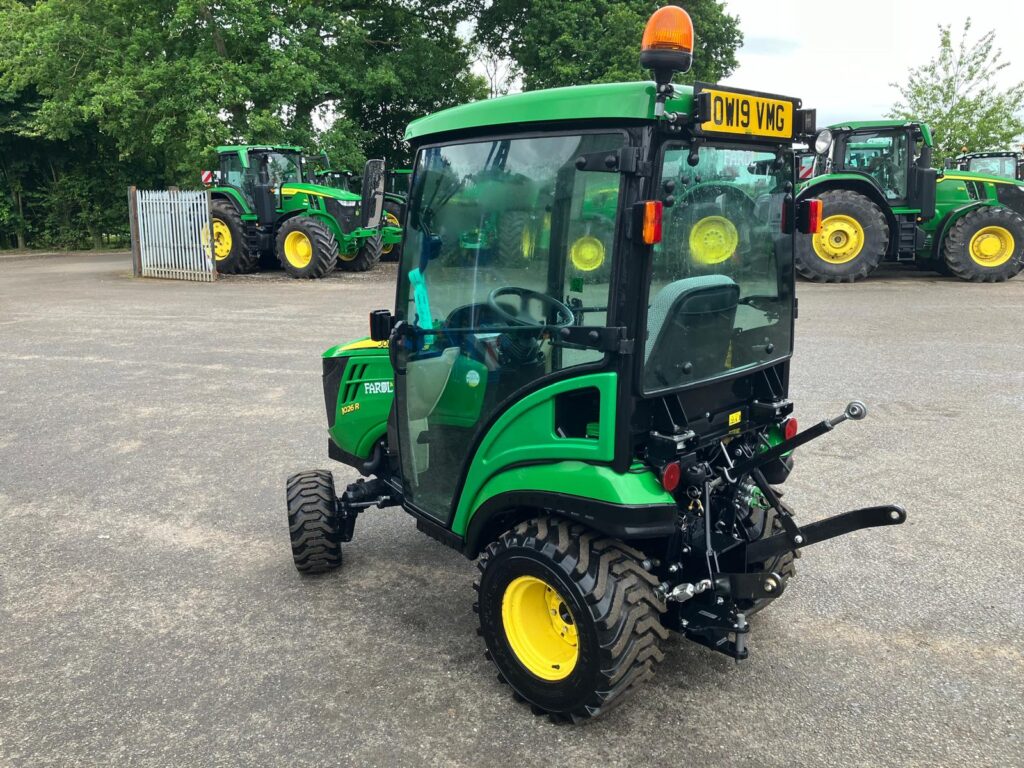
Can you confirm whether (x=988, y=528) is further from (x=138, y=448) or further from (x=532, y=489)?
(x=138, y=448)

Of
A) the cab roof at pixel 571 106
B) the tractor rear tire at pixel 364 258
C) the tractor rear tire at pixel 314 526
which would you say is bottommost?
the tractor rear tire at pixel 314 526

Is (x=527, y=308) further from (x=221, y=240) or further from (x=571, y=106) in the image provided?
(x=221, y=240)

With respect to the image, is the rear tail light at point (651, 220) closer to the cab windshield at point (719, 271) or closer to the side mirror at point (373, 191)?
the cab windshield at point (719, 271)

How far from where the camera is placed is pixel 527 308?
111 inches

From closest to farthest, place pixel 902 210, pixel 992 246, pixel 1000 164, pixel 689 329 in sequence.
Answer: pixel 689 329 < pixel 902 210 < pixel 992 246 < pixel 1000 164

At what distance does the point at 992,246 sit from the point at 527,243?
1404cm

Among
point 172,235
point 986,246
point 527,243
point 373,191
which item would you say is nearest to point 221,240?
point 172,235

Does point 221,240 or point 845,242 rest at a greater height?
point 845,242

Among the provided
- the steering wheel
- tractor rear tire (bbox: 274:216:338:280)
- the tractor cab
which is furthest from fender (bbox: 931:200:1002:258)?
the steering wheel

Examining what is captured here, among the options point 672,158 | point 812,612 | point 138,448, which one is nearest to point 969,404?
point 812,612

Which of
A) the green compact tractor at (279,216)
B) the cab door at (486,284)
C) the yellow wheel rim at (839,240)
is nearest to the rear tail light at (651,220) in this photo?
the cab door at (486,284)

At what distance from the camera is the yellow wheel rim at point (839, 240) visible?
13719 millimetres

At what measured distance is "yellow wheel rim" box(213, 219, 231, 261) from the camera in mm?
17188

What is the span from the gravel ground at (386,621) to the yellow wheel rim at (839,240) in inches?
281
